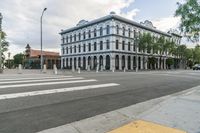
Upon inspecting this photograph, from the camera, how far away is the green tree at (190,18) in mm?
14648

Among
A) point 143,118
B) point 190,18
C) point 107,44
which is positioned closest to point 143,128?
point 143,118

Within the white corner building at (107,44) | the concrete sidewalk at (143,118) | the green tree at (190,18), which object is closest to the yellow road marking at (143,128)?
the concrete sidewalk at (143,118)

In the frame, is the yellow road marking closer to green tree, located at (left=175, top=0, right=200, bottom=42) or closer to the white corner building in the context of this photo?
green tree, located at (left=175, top=0, right=200, bottom=42)

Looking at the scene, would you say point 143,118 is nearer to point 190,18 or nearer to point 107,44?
point 190,18

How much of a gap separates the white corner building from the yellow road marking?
36.5 m

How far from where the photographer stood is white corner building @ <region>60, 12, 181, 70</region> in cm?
4688

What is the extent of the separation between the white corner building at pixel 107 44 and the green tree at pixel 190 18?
85.5ft

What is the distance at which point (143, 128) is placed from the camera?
4461 mm

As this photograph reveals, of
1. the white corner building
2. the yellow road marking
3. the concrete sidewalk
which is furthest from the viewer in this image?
the white corner building

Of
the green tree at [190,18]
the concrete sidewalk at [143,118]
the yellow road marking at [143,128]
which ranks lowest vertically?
the yellow road marking at [143,128]

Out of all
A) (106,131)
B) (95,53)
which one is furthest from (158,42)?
(106,131)

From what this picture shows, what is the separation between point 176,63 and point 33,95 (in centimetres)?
7500

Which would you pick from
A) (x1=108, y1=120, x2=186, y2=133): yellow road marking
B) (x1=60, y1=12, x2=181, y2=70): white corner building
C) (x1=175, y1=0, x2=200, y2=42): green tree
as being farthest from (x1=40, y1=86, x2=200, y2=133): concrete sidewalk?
(x1=60, y1=12, x2=181, y2=70): white corner building

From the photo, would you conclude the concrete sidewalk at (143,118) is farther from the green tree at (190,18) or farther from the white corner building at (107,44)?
the white corner building at (107,44)
